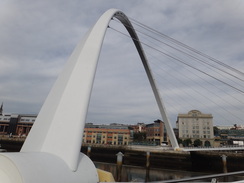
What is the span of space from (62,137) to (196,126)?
190 ft

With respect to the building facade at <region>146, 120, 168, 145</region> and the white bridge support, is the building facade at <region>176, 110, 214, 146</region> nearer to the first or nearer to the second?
the building facade at <region>146, 120, 168, 145</region>

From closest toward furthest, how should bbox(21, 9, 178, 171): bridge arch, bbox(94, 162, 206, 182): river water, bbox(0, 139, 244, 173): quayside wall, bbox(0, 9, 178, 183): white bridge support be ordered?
bbox(0, 9, 178, 183): white bridge support
bbox(21, 9, 178, 171): bridge arch
bbox(94, 162, 206, 182): river water
bbox(0, 139, 244, 173): quayside wall

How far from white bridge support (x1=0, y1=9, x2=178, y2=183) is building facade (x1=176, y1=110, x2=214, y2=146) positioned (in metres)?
56.1

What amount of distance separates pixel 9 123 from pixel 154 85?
68818mm

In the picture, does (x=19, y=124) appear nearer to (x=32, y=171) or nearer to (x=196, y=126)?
(x=196, y=126)

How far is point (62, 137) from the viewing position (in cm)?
380

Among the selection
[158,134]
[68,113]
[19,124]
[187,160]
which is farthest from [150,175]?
[19,124]

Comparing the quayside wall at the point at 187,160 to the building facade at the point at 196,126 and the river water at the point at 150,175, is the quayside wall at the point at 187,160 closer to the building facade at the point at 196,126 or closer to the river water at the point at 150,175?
the river water at the point at 150,175

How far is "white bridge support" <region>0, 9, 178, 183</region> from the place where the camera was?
2406mm

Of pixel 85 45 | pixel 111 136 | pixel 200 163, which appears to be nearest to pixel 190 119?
pixel 111 136

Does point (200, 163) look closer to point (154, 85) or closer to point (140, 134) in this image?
point (154, 85)

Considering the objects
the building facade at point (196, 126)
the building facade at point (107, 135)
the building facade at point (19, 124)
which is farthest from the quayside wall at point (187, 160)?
the building facade at point (19, 124)

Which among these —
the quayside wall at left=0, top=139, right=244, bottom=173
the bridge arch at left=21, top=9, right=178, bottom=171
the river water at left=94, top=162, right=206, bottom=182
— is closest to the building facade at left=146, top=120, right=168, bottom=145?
the quayside wall at left=0, top=139, right=244, bottom=173

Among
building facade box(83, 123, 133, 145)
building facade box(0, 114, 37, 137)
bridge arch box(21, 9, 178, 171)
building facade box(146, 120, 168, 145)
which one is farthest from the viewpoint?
building facade box(0, 114, 37, 137)
